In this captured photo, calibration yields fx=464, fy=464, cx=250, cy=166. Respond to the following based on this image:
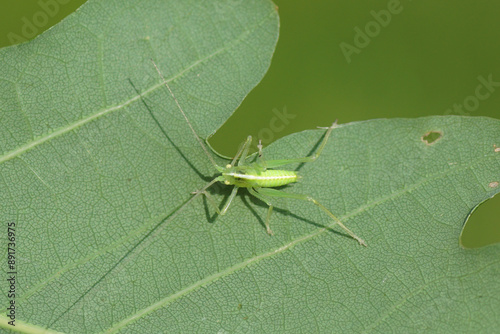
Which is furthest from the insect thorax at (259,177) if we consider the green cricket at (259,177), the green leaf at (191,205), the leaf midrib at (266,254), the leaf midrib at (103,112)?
the leaf midrib at (103,112)

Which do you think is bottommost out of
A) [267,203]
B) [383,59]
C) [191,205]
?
[383,59]

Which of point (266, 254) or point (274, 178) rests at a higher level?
point (274, 178)

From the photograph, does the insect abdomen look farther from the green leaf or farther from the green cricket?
the green leaf

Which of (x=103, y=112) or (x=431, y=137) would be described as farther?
(x=431, y=137)

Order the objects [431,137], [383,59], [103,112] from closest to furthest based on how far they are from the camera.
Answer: [103,112] → [431,137] → [383,59]

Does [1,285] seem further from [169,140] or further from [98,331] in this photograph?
[169,140]

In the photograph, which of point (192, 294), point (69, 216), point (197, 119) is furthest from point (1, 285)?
point (197, 119)

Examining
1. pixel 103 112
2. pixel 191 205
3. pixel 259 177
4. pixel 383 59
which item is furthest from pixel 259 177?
pixel 383 59

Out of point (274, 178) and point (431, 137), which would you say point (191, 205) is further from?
point (431, 137)

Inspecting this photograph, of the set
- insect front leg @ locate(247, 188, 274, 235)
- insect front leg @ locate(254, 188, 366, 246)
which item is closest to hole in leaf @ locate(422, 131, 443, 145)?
insect front leg @ locate(254, 188, 366, 246)
